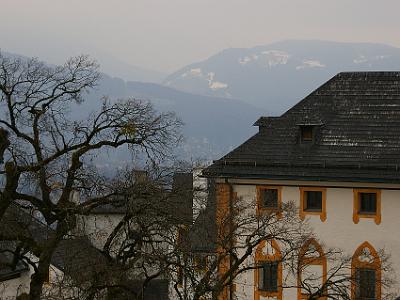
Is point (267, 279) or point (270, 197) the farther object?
point (267, 279)

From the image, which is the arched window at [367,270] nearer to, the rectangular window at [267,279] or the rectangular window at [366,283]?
the rectangular window at [366,283]

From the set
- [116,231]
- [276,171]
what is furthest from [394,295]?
[116,231]

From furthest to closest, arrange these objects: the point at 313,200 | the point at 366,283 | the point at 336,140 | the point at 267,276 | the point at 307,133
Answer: the point at 307,133
the point at 336,140
the point at 267,276
the point at 313,200
the point at 366,283

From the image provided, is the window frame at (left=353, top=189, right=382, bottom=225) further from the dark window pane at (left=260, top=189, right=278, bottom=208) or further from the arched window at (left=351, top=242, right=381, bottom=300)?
the dark window pane at (left=260, top=189, right=278, bottom=208)

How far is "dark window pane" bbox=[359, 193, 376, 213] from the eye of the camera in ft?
99.6

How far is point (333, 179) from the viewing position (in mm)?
30297

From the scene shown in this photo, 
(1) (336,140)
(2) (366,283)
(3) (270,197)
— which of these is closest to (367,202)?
(1) (336,140)

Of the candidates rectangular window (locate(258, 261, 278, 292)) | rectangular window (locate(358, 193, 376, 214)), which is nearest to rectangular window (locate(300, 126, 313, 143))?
rectangular window (locate(358, 193, 376, 214))

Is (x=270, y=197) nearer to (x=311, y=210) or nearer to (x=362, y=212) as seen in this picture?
(x=311, y=210)

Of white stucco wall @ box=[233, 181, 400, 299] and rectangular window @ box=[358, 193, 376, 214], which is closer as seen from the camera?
white stucco wall @ box=[233, 181, 400, 299]

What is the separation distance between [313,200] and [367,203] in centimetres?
205

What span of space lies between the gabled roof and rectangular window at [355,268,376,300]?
11.5 ft

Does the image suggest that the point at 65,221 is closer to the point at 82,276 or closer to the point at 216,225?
the point at 82,276

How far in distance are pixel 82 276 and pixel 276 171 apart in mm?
12185
